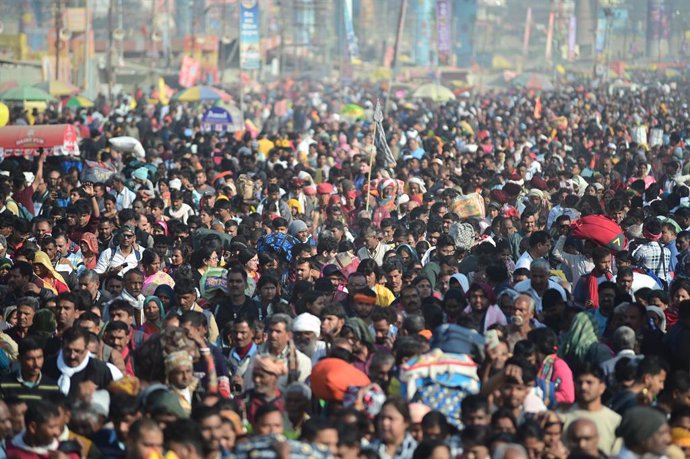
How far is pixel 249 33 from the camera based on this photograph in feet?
108

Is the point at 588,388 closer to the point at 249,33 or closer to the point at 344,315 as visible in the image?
the point at 344,315

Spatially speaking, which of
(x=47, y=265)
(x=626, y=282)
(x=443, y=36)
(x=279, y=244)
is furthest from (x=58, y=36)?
(x=626, y=282)

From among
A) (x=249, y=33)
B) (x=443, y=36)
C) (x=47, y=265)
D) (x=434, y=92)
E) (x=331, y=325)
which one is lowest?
(x=434, y=92)

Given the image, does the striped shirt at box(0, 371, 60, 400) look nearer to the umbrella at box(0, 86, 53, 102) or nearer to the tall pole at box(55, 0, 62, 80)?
the umbrella at box(0, 86, 53, 102)

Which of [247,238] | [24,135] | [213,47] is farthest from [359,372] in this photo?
[213,47]

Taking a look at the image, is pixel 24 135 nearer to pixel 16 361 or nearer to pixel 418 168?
pixel 418 168

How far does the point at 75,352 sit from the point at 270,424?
178cm

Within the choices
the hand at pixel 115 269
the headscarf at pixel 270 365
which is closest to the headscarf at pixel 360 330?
the headscarf at pixel 270 365

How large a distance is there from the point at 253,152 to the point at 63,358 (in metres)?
14.0

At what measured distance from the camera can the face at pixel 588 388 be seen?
6.73 meters

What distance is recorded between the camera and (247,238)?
40.5ft

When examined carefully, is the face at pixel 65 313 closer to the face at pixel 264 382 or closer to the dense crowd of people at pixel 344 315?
the dense crowd of people at pixel 344 315

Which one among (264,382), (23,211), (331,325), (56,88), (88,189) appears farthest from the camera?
(56,88)

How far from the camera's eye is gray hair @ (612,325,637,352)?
7.82 meters
